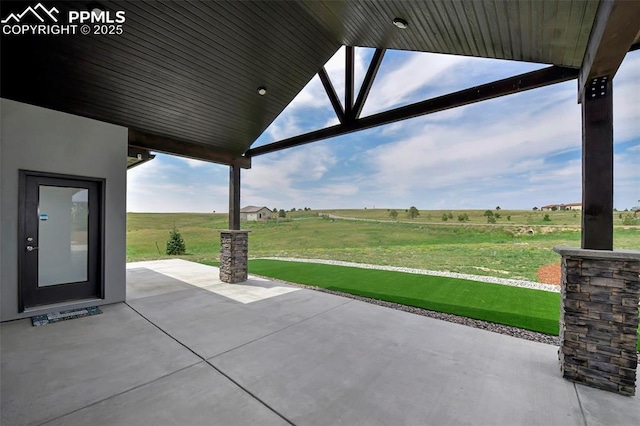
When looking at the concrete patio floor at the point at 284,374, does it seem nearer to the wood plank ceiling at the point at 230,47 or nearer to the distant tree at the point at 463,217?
the wood plank ceiling at the point at 230,47

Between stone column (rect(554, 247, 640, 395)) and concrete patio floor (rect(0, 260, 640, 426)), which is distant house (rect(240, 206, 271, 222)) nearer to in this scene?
concrete patio floor (rect(0, 260, 640, 426))

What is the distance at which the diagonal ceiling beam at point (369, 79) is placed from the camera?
166 inches

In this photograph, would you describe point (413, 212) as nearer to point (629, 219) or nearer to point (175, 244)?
point (629, 219)

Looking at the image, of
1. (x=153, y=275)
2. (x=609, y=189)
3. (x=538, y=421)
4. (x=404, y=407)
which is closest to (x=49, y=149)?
(x=153, y=275)

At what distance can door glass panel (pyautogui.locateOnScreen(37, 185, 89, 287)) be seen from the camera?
13.7 ft

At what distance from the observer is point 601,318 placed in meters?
2.31

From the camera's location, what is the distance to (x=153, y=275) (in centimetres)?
716

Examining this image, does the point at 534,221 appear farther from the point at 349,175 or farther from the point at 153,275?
the point at 153,275

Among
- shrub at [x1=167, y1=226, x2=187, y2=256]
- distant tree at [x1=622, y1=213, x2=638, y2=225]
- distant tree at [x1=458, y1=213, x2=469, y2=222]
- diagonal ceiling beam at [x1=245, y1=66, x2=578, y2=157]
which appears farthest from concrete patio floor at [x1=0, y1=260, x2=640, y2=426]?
distant tree at [x1=458, y1=213, x2=469, y2=222]

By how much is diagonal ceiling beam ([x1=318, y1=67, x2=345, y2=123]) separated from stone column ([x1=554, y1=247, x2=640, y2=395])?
12.5 feet

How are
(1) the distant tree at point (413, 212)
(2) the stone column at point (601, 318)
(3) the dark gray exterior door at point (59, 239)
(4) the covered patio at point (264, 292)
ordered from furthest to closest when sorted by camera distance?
(1) the distant tree at point (413, 212) → (3) the dark gray exterior door at point (59, 239) → (2) the stone column at point (601, 318) → (4) the covered patio at point (264, 292)

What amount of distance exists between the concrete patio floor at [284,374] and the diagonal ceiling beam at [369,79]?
11.7 feet

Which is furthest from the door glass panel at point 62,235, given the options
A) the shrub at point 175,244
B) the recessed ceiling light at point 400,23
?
the shrub at point 175,244

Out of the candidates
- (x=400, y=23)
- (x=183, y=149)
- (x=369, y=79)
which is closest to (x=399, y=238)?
(x=369, y=79)
